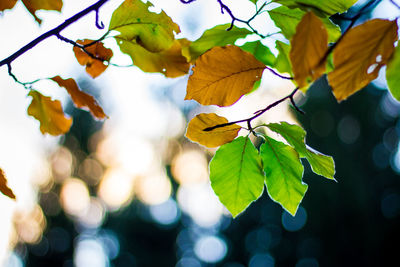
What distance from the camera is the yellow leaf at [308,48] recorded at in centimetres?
28

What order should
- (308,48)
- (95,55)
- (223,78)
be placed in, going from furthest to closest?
(95,55), (223,78), (308,48)

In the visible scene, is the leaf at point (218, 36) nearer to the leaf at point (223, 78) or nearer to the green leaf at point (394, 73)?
the leaf at point (223, 78)

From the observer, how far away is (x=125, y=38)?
0.48 m

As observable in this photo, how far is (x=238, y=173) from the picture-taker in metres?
0.44

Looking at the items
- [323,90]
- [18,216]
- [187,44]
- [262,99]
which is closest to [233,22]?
[187,44]

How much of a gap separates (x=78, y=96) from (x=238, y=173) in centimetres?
29

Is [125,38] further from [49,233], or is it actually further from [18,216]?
[18,216]

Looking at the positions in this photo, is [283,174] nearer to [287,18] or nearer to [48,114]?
[287,18]

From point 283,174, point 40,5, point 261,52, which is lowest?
point 283,174

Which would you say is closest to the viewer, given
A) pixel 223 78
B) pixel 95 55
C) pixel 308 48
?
pixel 308 48

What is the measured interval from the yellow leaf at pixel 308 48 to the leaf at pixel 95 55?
0.32 m

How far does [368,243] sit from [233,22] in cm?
696

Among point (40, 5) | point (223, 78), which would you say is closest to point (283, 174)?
point (223, 78)

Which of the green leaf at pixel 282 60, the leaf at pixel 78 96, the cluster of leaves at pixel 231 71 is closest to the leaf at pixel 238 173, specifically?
the cluster of leaves at pixel 231 71
